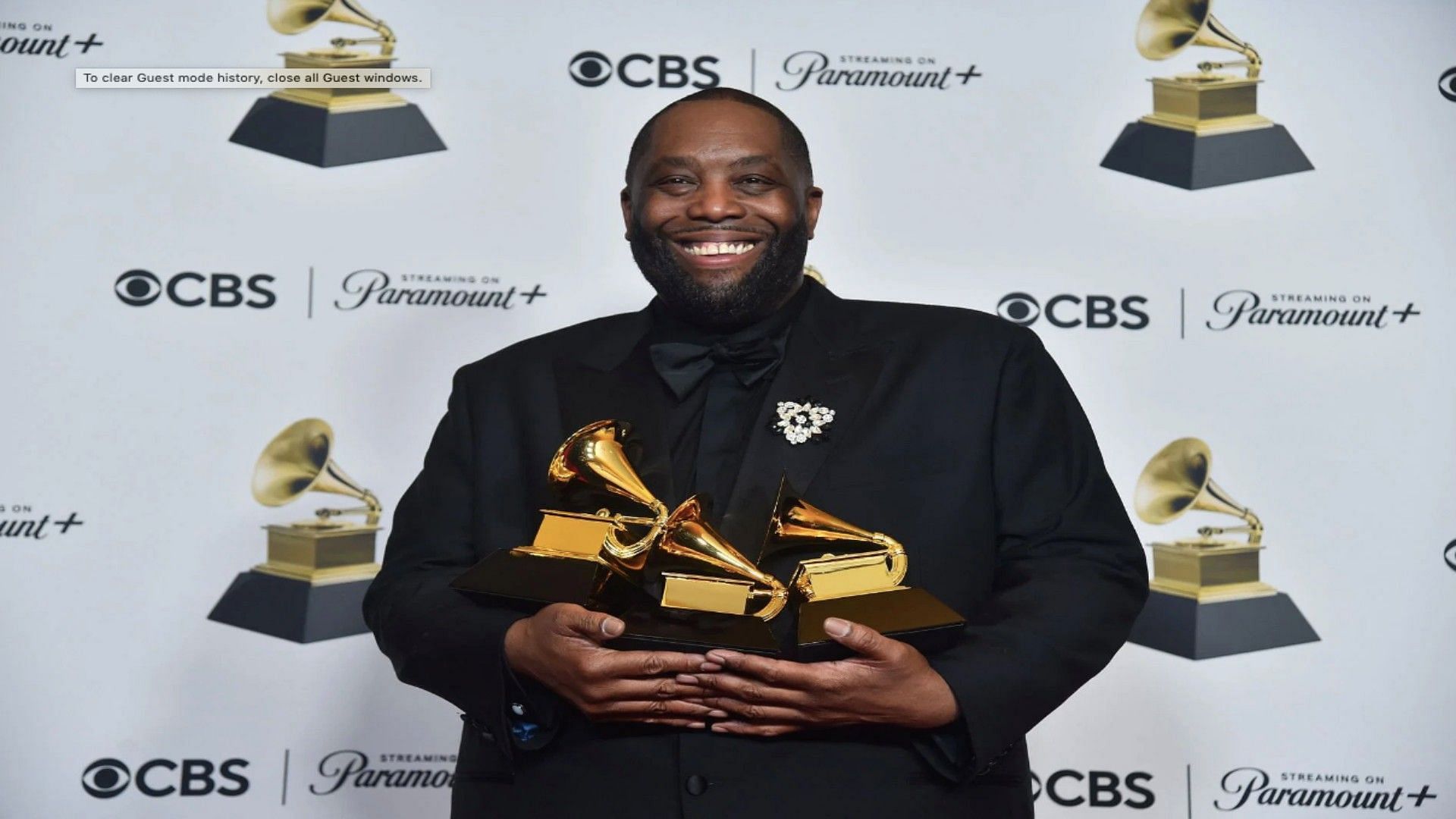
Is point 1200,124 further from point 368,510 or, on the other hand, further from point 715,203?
point 368,510

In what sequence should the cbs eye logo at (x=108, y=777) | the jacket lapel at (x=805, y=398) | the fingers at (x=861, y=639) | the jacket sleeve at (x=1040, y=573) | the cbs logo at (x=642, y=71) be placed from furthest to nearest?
the cbs logo at (x=642, y=71) < the cbs eye logo at (x=108, y=777) < the jacket lapel at (x=805, y=398) < the jacket sleeve at (x=1040, y=573) < the fingers at (x=861, y=639)

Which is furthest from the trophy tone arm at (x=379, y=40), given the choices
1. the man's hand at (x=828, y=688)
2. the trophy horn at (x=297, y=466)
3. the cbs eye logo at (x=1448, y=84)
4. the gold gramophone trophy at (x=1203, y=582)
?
the cbs eye logo at (x=1448, y=84)

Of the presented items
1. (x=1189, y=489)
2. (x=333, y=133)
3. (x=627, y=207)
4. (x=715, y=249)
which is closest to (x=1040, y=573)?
(x=715, y=249)

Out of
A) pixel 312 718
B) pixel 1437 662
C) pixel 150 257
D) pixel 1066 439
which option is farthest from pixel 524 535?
pixel 1437 662

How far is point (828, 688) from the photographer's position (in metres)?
1.68

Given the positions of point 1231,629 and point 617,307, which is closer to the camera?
point 1231,629

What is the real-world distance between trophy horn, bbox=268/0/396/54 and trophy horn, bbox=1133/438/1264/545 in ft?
6.86

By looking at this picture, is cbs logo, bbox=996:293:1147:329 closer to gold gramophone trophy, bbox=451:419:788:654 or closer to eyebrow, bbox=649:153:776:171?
eyebrow, bbox=649:153:776:171

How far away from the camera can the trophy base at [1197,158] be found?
3441mm

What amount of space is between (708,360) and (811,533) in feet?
1.45

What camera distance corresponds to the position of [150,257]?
339 centimetres

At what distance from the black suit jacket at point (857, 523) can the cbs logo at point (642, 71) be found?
137cm

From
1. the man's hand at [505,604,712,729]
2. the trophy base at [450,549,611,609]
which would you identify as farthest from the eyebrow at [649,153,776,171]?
the man's hand at [505,604,712,729]

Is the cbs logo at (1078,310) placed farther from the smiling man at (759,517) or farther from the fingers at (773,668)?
the fingers at (773,668)
